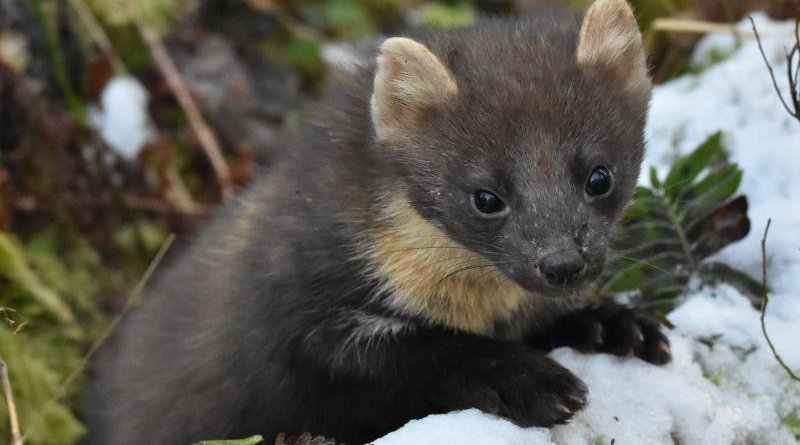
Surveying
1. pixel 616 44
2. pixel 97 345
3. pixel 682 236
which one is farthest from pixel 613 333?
pixel 97 345

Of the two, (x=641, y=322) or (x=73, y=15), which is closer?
(x=641, y=322)

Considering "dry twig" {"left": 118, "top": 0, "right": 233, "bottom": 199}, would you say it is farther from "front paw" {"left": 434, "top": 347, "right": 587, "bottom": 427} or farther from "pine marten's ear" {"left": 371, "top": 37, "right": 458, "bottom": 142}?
"front paw" {"left": 434, "top": 347, "right": 587, "bottom": 427}

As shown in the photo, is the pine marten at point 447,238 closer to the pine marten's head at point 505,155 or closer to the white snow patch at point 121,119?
the pine marten's head at point 505,155

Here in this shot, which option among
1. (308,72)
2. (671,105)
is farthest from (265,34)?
(671,105)

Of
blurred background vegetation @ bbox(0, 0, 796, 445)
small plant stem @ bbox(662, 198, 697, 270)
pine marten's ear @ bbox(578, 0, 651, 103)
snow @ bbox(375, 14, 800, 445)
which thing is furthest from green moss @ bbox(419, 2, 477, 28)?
pine marten's ear @ bbox(578, 0, 651, 103)

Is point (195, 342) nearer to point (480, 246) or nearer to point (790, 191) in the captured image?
point (480, 246)

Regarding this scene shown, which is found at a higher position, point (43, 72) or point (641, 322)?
point (43, 72)

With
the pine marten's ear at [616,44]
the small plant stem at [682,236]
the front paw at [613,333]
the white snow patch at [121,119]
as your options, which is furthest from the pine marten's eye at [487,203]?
the white snow patch at [121,119]
